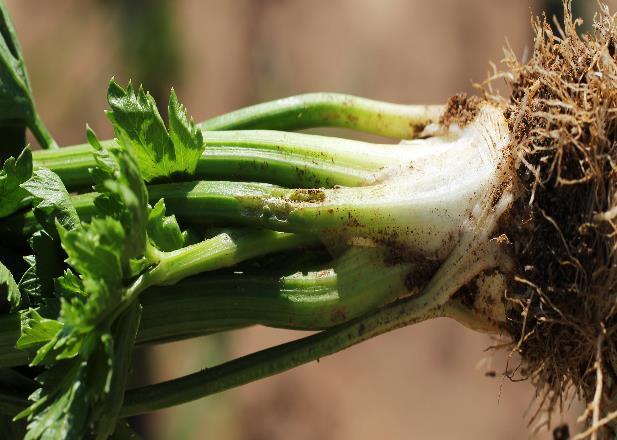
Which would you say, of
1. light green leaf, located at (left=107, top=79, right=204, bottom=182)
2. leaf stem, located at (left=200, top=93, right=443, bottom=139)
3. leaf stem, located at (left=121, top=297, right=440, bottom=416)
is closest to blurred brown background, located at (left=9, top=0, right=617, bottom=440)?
leaf stem, located at (left=200, top=93, right=443, bottom=139)

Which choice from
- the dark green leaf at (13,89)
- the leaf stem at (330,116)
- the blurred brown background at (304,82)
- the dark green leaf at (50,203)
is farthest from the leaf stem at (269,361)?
the blurred brown background at (304,82)

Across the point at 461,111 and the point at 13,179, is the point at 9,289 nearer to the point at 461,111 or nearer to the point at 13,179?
the point at 13,179

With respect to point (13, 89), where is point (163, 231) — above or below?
below

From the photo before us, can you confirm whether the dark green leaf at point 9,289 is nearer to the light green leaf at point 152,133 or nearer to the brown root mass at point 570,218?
the light green leaf at point 152,133

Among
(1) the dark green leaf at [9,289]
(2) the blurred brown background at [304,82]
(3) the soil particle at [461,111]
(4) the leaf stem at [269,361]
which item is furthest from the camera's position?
(2) the blurred brown background at [304,82]

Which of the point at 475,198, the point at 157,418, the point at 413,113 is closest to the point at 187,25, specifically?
the point at 157,418

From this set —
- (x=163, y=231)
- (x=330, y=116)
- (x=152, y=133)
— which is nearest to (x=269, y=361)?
(x=163, y=231)

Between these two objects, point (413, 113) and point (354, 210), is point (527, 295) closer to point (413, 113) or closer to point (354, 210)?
point (354, 210)
